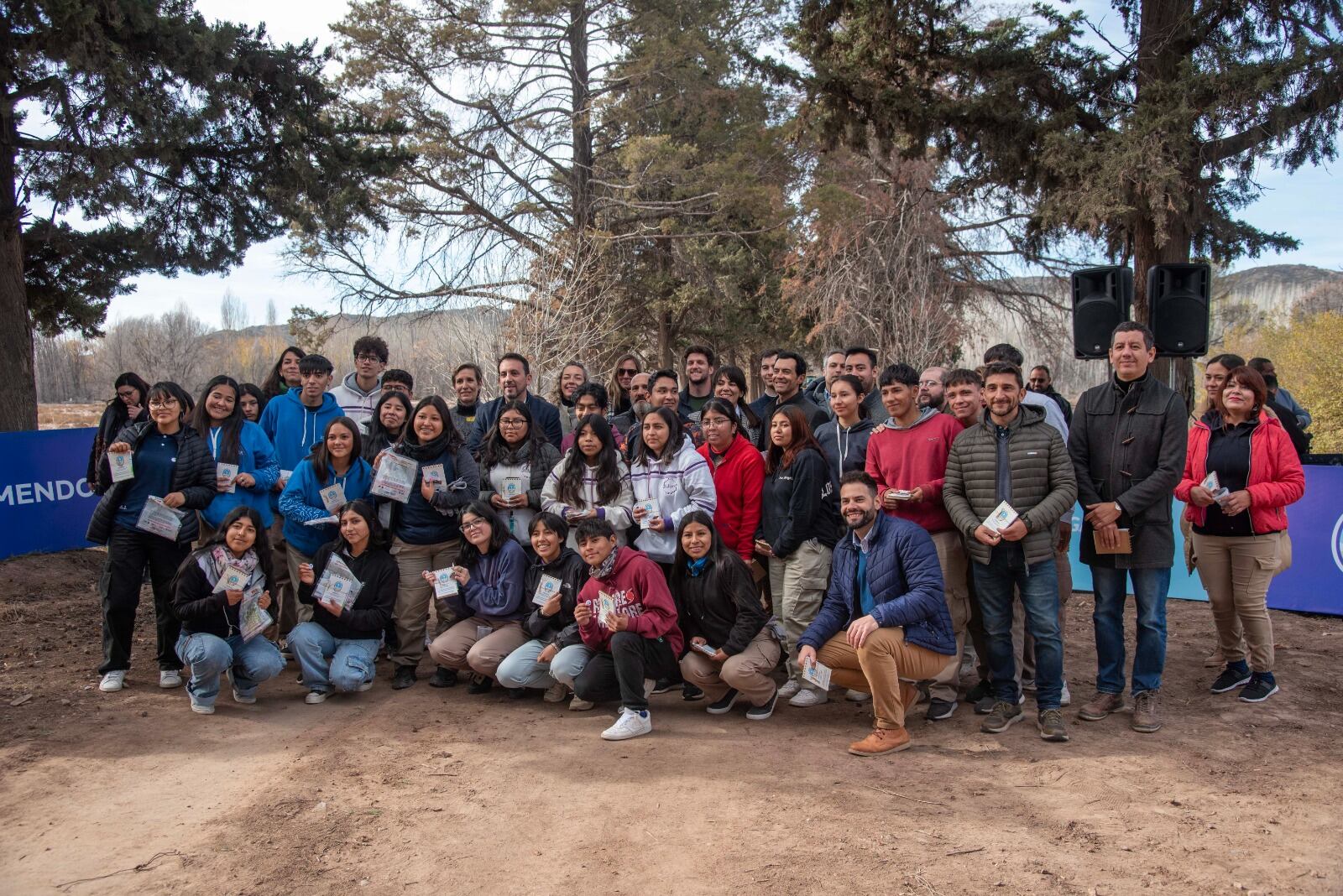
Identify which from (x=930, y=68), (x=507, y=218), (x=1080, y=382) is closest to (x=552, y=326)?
(x=507, y=218)

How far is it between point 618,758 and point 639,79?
1775 cm

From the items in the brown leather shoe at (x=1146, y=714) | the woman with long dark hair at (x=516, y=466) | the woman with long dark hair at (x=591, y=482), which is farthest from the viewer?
the woman with long dark hair at (x=516, y=466)

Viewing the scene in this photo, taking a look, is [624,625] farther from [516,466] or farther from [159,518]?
[159,518]

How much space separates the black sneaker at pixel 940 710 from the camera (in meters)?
5.26

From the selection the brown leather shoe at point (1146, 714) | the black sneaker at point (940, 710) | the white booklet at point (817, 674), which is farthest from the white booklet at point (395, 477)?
the brown leather shoe at point (1146, 714)

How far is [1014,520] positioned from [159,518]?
500 cm

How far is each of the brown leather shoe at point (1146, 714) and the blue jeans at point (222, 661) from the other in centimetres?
492

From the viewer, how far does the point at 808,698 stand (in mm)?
5637

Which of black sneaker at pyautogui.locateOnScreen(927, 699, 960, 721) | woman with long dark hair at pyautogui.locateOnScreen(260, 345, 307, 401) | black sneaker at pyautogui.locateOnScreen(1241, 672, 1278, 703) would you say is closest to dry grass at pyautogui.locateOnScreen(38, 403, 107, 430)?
woman with long dark hair at pyautogui.locateOnScreen(260, 345, 307, 401)

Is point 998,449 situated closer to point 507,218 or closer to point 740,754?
point 740,754

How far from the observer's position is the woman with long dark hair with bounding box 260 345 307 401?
754cm

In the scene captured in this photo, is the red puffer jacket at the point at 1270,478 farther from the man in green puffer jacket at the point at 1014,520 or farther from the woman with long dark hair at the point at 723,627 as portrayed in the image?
the woman with long dark hair at the point at 723,627

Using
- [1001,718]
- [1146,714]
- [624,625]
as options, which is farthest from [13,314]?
[1146,714]

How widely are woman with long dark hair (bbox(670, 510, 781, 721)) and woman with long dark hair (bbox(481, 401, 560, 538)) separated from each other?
1.28m
